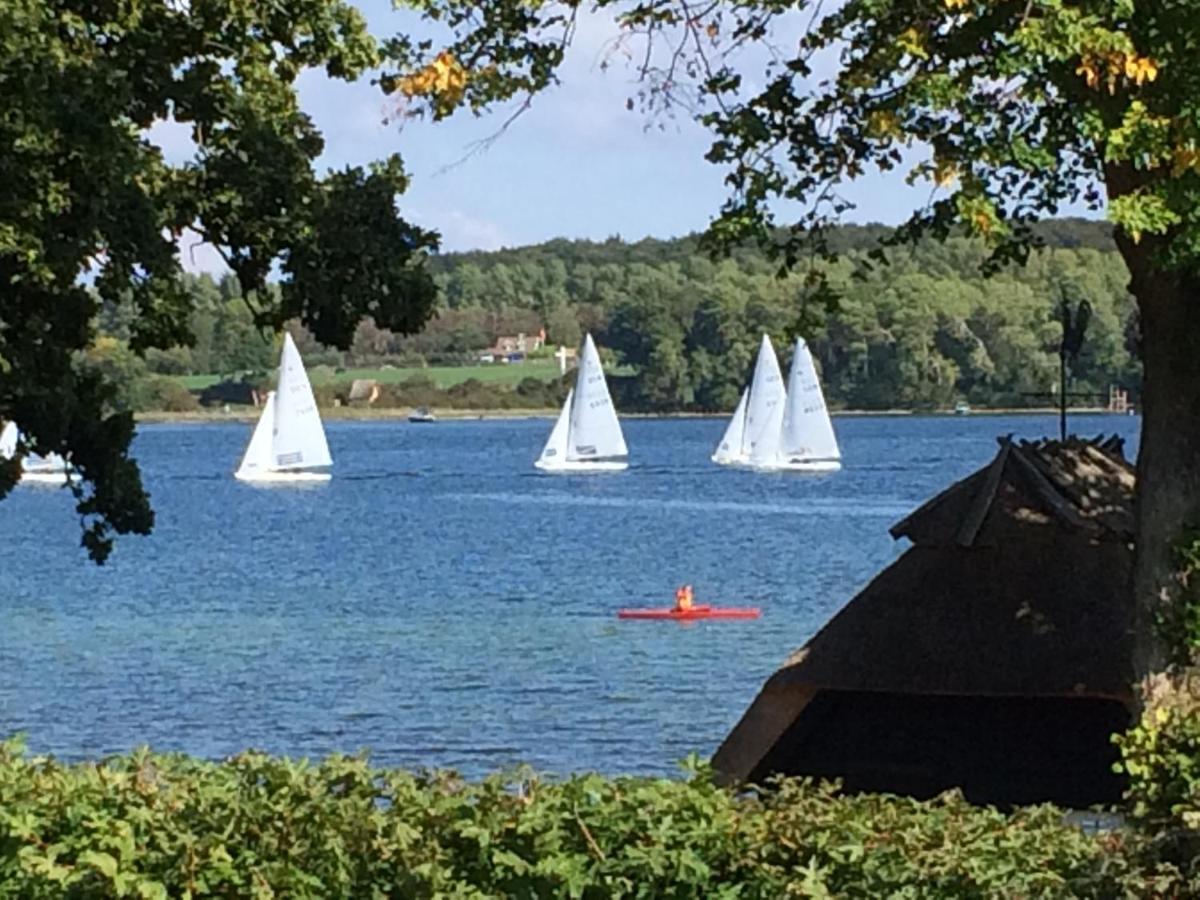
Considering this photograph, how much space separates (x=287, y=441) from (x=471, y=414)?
8929 centimetres

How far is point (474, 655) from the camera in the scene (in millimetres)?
38375

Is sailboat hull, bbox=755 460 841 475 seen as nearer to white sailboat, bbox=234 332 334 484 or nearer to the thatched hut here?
white sailboat, bbox=234 332 334 484

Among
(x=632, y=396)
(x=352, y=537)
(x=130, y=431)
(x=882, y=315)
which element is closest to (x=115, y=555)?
(x=352, y=537)

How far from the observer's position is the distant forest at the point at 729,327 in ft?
275

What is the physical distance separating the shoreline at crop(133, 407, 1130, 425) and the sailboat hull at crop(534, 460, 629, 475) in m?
35.2

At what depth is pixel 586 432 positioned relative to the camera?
86.9 meters

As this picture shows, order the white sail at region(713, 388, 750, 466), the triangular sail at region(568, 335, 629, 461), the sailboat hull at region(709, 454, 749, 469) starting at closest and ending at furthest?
1. the triangular sail at region(568, 335, 629, 461)
2. the sailboat hull at region(709, 454, 749, 469)
3. the white sail at region(713, 388, 750, 466)

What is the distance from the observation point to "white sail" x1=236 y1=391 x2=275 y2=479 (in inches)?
3164

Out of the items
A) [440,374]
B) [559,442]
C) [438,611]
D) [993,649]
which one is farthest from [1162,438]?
[440,374]

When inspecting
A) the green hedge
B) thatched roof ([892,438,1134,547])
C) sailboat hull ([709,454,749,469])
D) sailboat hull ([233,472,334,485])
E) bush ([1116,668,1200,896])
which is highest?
thatched roof ([892,438,1134,547])

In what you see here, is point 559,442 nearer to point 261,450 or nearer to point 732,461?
point 732,461

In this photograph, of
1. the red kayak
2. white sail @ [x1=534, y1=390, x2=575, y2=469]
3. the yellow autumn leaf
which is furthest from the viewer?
white sail @ [x1=534, y1=390, x2=575, y2=469]

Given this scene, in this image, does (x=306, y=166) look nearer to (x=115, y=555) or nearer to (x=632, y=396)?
(x=115, y=555)

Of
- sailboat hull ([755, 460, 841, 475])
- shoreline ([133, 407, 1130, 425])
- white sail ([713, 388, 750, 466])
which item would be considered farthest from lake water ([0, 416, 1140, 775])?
shoreline ([133, 407, 1130, 425])
